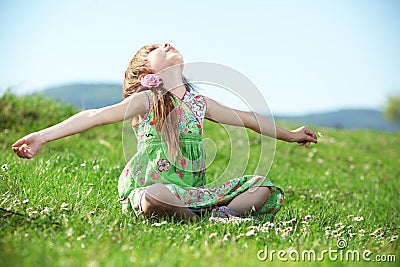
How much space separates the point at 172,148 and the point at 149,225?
28.8 inches

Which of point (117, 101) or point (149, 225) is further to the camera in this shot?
point (117, 101)

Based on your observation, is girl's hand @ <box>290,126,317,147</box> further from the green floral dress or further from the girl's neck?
the girl's neck

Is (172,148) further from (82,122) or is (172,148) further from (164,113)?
(82,122)

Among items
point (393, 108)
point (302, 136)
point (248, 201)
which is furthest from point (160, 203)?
point (393, 108)

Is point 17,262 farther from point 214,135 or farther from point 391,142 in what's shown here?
point 391,142

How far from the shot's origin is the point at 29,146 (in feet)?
11.1

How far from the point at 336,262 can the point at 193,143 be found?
5.35 ft

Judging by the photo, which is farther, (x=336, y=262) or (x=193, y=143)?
(x=193, y=143)

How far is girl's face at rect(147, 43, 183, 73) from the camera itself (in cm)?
402

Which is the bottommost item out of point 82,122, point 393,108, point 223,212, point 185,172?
point 393,108

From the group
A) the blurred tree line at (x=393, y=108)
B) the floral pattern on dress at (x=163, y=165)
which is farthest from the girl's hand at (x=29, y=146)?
the blurred tree line at (x=393, y=108)

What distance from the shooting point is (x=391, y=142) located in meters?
12.4

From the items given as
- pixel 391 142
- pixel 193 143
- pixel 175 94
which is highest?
pixel 175 94

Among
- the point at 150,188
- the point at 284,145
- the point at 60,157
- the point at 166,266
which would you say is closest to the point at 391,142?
the point at 284,145
